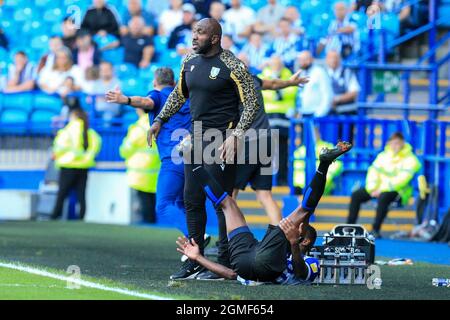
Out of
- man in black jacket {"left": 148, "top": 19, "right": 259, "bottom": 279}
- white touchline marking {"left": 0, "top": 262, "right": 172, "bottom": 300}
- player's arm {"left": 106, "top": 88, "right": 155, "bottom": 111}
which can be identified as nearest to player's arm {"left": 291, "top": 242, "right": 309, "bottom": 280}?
man in black jacket {"left": 148, "top": 19, "right": 259, "bottom": 279}

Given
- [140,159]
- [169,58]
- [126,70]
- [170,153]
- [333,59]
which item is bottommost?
[140,159]

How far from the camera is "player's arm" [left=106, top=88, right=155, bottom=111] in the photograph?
1078 centimetres

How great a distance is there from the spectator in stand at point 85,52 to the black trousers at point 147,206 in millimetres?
4771

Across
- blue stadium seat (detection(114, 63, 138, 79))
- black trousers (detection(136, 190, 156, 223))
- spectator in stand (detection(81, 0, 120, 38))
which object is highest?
spectator in stand (detection(81, 0, 120, 38))

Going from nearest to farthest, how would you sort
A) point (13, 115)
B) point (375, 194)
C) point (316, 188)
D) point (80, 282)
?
point (316, 188)
point (80, 282)
point (375, 194)
point (13, 115)

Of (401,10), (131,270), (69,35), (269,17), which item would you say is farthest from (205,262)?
(69,35)

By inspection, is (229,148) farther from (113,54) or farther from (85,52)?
(113,54)

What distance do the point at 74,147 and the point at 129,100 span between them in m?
10.6

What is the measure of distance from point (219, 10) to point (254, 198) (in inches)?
222

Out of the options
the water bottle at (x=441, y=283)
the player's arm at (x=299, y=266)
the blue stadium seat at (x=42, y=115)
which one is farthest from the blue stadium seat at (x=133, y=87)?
the player's arm at (x=299, y=266)

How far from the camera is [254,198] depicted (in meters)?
19.5

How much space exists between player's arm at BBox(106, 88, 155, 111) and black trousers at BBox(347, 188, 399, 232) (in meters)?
6.81

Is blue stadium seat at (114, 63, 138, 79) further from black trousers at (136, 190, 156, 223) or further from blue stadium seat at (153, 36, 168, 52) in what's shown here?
black trousers at (136, 190, 156, 223)

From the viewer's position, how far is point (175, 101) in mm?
10555
